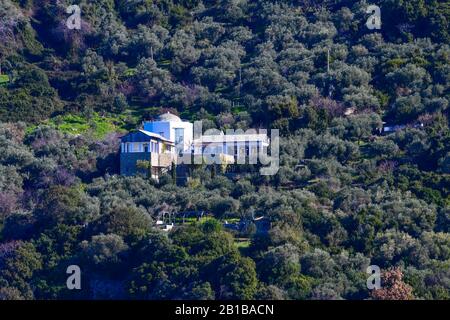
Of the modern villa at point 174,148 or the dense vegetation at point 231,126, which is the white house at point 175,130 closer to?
the modern villa at point 174,148

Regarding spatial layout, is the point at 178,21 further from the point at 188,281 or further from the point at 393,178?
the point at 188,281

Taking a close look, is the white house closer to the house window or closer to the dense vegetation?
the house window

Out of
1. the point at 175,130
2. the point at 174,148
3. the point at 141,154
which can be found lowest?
the point at 141,154

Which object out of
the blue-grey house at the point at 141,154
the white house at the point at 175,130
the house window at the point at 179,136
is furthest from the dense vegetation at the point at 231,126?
the house window at the point at 179,136

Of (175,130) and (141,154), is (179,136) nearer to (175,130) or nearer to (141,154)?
(175,130)

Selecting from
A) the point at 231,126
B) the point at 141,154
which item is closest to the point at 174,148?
the point at 141,154
